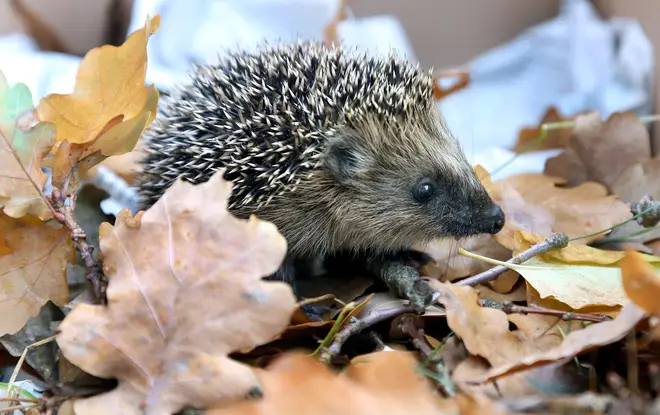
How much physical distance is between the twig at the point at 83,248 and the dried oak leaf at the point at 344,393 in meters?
0.41

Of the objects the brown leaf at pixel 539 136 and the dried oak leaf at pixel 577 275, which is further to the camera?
the brown leaf at pixel 539 136

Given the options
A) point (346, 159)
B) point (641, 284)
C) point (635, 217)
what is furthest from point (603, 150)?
point (641, 284)

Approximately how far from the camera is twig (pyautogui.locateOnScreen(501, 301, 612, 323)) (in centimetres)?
130

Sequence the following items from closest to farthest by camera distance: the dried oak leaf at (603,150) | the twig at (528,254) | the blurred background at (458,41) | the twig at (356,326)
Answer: the twig at (356,326) < the twig at (528,254) < the dried oak leaf at (603,150) < the blurred background at (458,41)

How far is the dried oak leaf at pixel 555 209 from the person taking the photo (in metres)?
1.81

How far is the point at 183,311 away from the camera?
117cm

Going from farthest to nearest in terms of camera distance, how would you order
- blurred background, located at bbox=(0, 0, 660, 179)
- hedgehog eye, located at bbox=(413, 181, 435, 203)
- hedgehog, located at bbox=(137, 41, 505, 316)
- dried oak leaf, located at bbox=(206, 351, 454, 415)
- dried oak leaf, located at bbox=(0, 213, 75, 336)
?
blurred background, located at bbox=(0, 0, 660, 179) → hedgehog eye, located at bbox=(413, 181, 435, 203) → hedgehog, located at bbox=(137, 41, 505, 316) → dried oak leaf, located at bbox=(0, 213, 75, 336) → dried oak leaf, located at bbox=(206, 351, 454, 415)

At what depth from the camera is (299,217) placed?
1.73 m

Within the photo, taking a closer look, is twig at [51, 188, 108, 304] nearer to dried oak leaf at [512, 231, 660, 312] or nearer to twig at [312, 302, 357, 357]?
twig at [312, 302, 357, 357]

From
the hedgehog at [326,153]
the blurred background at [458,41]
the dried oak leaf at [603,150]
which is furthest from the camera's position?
the blurred background at [458,41]

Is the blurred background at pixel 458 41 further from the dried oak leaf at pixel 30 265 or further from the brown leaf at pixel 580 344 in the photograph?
the brown leaf at pixel 580 344

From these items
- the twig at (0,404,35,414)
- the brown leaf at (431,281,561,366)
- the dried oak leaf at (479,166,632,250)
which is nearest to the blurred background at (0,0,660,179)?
the dried oak leaf at (479,166,632,250)

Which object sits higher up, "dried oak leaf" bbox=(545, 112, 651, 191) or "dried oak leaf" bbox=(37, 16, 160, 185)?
"dried oak leaf" bbox=(37, 16, 160, 185)

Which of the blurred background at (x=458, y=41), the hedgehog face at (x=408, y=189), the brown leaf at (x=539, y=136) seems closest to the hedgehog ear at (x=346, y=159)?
the hedgehog face at (x=408, y=189)
